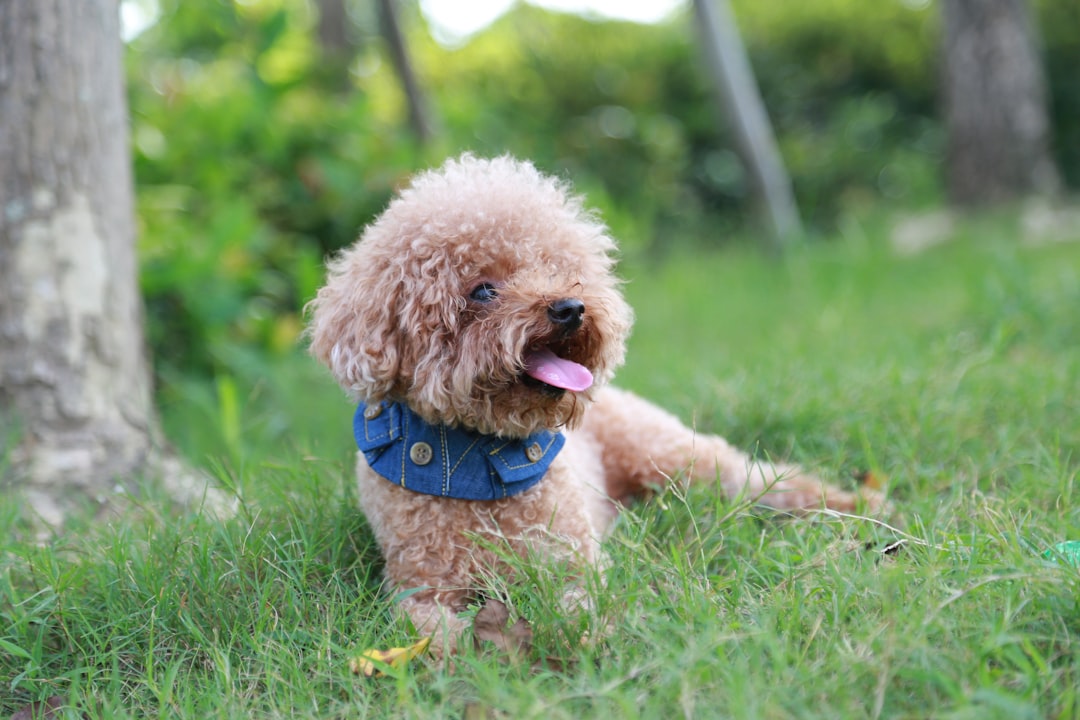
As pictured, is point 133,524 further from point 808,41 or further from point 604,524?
point 808,41

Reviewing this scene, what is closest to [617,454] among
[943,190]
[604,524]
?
[604,524]

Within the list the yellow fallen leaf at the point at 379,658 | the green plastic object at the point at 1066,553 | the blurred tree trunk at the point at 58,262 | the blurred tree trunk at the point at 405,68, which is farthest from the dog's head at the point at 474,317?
the blurred tree trunk at the point at 405,68

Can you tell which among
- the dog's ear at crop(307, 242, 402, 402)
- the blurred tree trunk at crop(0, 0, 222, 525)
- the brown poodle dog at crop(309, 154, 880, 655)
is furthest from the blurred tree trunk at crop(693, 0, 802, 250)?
the dog's ear at crop(307, 242, 402, 402)

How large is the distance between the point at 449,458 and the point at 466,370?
28 cm

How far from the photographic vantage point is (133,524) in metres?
2.79

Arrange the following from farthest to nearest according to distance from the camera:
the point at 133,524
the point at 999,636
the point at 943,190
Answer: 1. the point at 943,190
2. the point at 133,524
3. the point at 999,636

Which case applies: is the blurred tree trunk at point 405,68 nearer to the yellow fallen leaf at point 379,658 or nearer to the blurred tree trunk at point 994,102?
the blurred tree trunk at point 994,102

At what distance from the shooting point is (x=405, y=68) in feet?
21.4

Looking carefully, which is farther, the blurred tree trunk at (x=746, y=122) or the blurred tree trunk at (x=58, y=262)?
the blurred tree trunk at (x=746, y=122)

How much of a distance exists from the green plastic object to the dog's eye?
1.47m

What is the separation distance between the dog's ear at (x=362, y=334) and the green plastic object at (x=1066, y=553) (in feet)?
5.33

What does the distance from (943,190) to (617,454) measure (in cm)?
781

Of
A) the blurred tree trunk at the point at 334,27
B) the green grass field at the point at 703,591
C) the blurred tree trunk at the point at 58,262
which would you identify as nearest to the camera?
the green grass field at the point at 703,591

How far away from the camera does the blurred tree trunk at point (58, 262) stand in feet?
10.6
